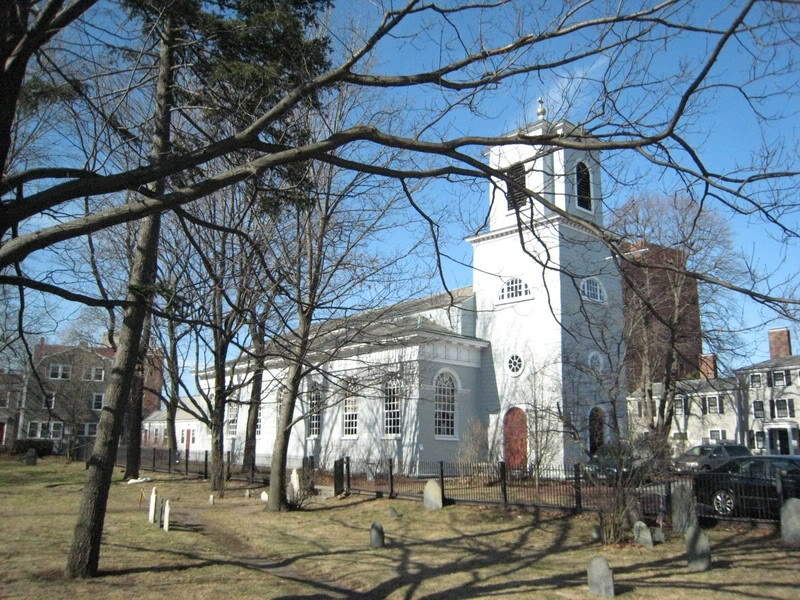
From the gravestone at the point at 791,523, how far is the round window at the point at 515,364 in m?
15.0

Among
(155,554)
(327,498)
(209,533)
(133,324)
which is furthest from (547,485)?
(133,324)

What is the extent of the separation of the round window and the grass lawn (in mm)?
11009

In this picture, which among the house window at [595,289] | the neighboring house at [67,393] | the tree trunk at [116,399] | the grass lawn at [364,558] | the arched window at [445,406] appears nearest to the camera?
the grass lawn at [364,558]

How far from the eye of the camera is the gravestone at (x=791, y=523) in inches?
449

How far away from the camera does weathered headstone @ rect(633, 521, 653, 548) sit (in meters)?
11.5

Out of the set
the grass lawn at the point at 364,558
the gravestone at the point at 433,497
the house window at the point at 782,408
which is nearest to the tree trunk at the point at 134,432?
the grass lawn at the point at 364,558

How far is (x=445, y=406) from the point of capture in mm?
26875

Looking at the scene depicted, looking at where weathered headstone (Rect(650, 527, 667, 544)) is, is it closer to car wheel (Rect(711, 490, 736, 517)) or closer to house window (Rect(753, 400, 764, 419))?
car wheel (Rect(711, 490, 736, 517))

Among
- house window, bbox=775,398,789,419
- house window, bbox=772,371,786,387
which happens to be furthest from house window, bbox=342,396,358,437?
house window, bbox=775,398,789,419

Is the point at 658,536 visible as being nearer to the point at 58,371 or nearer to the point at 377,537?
the point at 377,537

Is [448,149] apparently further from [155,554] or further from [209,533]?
[209,533]

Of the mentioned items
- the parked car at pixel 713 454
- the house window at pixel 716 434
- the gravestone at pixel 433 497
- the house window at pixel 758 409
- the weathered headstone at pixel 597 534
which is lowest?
the weathered headstone at pixel 597 534

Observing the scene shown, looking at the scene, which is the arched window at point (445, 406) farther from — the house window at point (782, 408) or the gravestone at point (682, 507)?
the house window at point (782, 408)

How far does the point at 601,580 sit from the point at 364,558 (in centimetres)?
428
